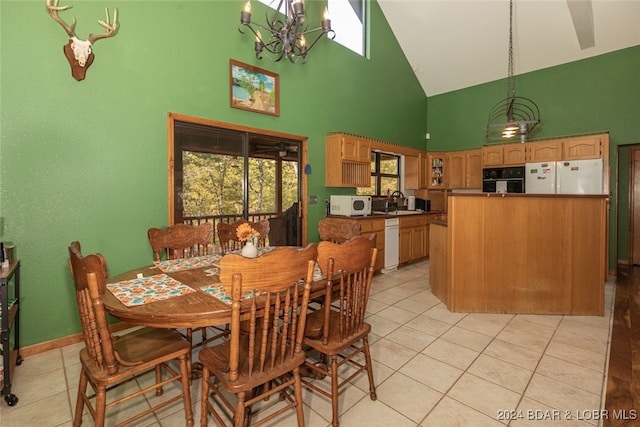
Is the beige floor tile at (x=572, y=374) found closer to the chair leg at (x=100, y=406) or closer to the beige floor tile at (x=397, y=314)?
the beige floor tile at (x=397, y=314)

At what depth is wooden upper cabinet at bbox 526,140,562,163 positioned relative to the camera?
199 inches

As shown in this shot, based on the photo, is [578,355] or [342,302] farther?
[578,355]

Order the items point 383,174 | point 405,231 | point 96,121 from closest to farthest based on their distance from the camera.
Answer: point 96,121, point 405,231, point 383,174

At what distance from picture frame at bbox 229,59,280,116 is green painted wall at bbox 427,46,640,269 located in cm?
451

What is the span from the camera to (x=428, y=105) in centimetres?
721

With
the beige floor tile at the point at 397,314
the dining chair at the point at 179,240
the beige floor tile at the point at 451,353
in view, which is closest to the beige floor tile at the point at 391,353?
the beige floor tile at the point at 451,353

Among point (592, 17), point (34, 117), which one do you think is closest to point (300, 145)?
point (34, 117)

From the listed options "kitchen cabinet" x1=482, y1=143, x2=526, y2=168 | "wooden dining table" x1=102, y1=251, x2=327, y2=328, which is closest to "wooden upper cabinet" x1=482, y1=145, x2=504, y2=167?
"kitchen cabinet" x1=482, y1=143, x2=526, y2=168

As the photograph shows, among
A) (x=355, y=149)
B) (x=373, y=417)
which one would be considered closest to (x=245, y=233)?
(x=373, y=417)

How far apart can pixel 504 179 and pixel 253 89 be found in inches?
180

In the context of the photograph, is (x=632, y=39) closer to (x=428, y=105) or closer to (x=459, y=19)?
(x=459, y=19)

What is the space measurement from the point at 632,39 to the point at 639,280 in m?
3.67

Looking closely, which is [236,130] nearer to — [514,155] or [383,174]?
[383,174]

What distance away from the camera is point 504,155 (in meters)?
5.64
